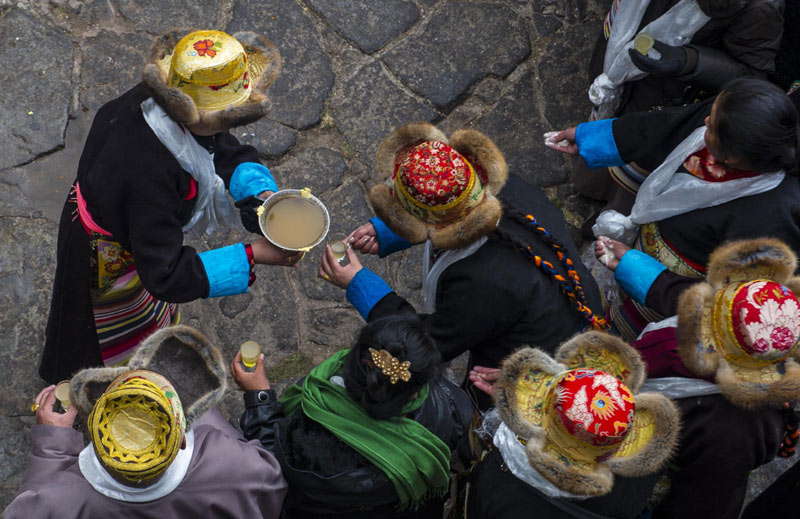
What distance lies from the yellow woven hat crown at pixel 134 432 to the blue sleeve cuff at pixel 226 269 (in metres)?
0.77

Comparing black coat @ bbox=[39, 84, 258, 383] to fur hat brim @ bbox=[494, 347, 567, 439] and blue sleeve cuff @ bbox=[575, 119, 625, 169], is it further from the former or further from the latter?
blue sleeve cuff @ bbox=[575, 119, 625, 169]

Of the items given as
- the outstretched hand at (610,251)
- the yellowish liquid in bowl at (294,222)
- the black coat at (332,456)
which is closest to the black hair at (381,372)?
the black coat at (332,456)

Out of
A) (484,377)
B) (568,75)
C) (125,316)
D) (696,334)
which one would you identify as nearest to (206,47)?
(125,316)

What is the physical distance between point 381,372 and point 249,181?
3.96 ft

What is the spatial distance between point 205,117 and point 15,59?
8.06 ft

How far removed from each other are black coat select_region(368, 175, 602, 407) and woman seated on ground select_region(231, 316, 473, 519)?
0.24 meters

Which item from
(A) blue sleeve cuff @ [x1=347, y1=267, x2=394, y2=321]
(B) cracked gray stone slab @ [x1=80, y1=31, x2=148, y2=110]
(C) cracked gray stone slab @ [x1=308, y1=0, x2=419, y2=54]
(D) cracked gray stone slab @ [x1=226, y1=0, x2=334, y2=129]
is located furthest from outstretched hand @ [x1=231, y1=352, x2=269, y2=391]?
(C) cracked gray stone slab @ [x1=308, y1=0, x2=419, y2=54]

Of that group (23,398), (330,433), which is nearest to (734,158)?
(330,433)

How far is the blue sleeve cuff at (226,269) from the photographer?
2727 millimetres

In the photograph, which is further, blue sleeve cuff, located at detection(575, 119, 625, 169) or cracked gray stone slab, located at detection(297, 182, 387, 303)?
cracked gray stone slab, located at detection(297, 182, 387, 303)

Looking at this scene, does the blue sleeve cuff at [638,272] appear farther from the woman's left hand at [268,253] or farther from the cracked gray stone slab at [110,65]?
the cracked gray stone slab at [110,65]

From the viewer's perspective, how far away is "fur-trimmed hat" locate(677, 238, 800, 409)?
2.23 m

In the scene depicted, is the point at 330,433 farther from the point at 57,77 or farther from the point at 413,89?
the point at 57,77

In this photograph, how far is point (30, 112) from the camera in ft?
13.5
